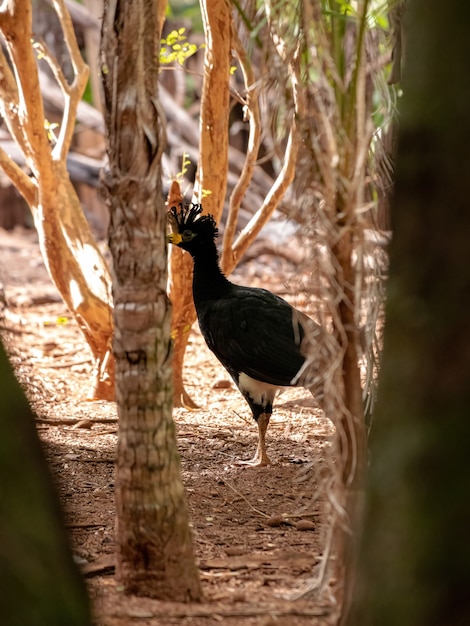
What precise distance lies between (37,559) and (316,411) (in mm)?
4282

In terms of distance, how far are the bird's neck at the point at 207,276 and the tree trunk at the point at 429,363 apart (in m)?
3.51

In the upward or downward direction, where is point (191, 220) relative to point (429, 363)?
upward

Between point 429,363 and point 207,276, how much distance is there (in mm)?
3655

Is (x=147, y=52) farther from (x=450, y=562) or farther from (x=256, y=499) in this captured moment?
(x=256, y=499)

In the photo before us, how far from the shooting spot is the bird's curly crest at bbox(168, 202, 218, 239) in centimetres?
560

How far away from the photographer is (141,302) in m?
2.71

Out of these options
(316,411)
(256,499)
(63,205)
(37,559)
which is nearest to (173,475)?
(37,559)

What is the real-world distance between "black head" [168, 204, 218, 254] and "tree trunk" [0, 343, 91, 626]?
3314mm

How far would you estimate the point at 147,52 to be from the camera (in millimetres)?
2697

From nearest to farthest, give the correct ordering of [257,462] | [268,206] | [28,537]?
[28,537] → [257,462] → [268,206]

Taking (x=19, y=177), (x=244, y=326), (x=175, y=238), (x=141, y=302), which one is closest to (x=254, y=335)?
(x=244, y=326)

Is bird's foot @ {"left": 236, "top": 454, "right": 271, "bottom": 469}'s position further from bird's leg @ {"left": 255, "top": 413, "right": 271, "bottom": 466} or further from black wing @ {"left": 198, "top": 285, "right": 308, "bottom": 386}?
black wing @ {"left": 198, "top": 285, "right": 308, "bottom": 386}

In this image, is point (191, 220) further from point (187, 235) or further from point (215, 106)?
point (215, 106)

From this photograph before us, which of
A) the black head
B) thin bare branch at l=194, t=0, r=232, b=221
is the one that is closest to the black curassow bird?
the black head
